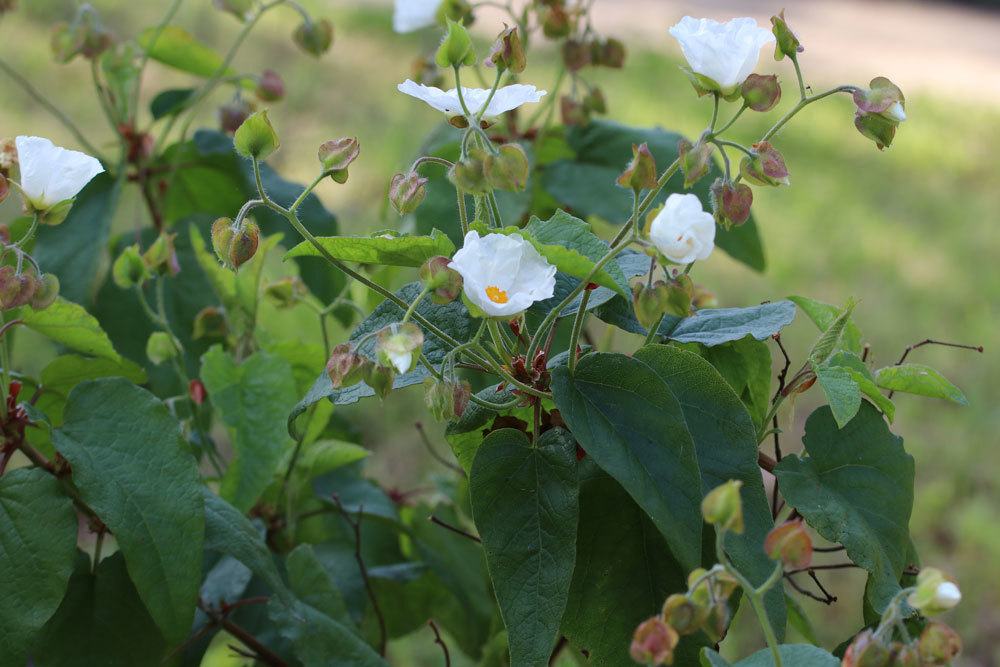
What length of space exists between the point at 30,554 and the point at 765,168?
453 millimetres

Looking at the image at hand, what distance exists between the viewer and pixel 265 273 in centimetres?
94

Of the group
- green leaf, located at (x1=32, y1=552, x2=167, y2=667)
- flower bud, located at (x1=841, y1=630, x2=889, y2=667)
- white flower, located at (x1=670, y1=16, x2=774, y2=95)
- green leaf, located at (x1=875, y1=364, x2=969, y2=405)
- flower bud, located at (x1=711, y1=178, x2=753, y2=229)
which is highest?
white flower, located at (x1=670, y1=16, x2=774, y2=95)

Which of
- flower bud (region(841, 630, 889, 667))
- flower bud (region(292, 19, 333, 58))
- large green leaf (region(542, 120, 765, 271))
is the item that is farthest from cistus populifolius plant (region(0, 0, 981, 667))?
flower bud (region(292, 19, 333, 58))

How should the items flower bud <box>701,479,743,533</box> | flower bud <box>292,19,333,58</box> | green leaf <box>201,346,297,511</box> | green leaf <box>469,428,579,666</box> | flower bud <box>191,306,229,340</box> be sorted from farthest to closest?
flower bud <box>292,19,333,58</box> → flower bud <box>191,306,229,340</box> → green leaf <box>201,346,297,511</box> → green leaf <box>469,428,579,666</box> → flower bud <box>701,479,743,533</box>

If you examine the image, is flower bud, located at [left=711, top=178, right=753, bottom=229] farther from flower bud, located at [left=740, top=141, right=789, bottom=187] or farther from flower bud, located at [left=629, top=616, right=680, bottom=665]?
flower bud, located at [left=629, top=616, right=680, bottom=665]

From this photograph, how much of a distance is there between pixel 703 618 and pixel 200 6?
3613 mm

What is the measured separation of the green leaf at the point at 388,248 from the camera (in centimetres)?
57

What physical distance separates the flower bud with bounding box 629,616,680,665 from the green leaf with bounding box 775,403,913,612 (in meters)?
0.16

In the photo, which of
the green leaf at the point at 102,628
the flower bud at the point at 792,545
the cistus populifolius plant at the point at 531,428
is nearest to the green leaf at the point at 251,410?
the cistus populifolius plant at the point at 531,428

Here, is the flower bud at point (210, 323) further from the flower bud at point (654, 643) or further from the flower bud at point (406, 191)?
the flower bud at point (654, 643)

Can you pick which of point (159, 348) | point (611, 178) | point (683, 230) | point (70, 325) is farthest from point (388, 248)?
point (611, 178)

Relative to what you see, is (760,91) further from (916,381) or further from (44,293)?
(44,293)

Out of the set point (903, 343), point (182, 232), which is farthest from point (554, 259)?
point (903, 343)

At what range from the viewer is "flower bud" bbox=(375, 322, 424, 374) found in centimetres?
52
